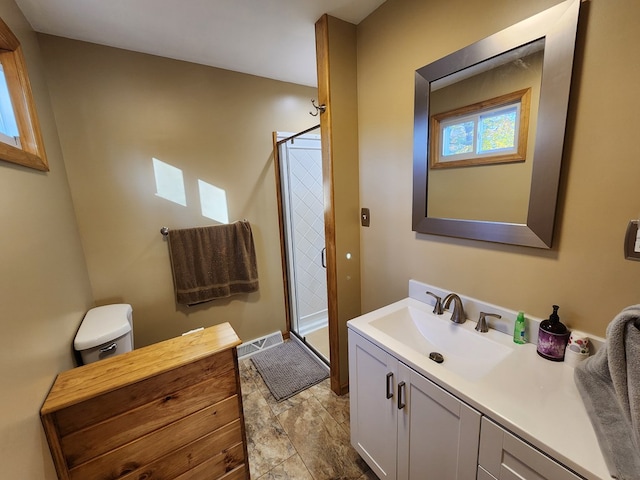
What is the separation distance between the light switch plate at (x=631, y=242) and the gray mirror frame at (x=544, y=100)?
7.1 inches

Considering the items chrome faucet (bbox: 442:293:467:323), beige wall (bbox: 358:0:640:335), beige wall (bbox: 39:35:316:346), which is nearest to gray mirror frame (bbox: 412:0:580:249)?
beige wall (bbox: 358:0:640:335)

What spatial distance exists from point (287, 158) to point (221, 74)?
0.82m

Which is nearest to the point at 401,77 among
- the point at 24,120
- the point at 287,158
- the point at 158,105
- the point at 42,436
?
the point at 287,158

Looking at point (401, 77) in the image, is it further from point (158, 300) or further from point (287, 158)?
point (158, 300)

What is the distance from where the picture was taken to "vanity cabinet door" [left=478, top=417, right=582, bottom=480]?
65cm

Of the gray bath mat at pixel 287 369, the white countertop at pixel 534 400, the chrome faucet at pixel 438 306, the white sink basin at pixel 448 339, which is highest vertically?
the chrome faucet at pixel 438 306

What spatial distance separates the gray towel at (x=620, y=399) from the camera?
587 mm

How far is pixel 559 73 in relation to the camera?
88cm

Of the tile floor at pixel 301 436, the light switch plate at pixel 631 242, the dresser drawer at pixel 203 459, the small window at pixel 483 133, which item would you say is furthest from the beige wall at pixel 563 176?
the dresser drawer at pixel 203 459

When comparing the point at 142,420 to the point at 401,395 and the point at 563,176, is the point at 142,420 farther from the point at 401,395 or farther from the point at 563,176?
the point at 563,176

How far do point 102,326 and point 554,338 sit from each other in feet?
6.94

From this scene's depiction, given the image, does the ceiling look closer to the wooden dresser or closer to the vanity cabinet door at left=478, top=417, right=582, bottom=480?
the wooden dresser

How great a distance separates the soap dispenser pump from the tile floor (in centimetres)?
110

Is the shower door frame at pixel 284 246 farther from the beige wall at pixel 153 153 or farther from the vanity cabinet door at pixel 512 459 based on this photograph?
the vanity cabinet door at pixel 512 459
